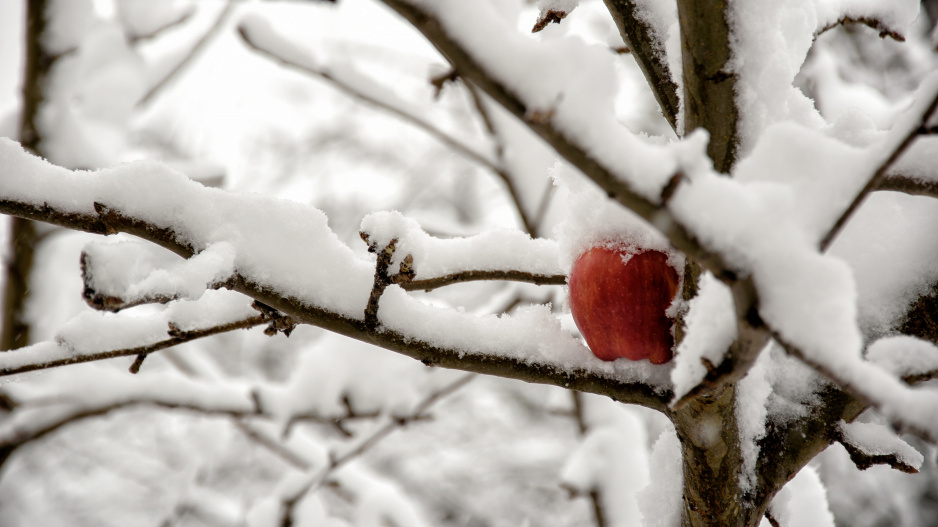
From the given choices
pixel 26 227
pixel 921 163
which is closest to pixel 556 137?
pixel 921 163

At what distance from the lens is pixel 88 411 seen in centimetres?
204

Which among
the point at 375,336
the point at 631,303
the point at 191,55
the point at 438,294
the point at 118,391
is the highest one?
the point at 631,303

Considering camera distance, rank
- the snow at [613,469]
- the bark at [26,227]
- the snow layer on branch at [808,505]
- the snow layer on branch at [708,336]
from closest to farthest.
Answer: the snow layer on branch at [708,336] < the snow layer on branch at [808,505] < the snow at [613,469] < the bark at [26,227]

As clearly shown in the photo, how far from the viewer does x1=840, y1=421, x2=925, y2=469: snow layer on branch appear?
26.8 inches

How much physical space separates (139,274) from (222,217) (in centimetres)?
12

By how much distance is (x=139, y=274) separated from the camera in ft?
1.81

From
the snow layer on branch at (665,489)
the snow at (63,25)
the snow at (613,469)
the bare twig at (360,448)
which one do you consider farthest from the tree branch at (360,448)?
the snow at (63,25)

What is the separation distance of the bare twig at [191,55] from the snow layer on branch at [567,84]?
2673 mm

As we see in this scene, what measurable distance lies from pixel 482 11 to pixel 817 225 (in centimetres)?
31

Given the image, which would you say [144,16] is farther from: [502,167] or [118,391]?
[502,167]

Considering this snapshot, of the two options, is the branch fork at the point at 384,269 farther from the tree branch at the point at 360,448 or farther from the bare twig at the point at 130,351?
the tree branch at the point at 360,448

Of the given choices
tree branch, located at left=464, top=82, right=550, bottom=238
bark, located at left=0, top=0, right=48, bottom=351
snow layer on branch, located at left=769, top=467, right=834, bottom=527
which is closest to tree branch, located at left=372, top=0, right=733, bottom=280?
snow layer on branch, located at left=769, top=467, right=834, bottom=527

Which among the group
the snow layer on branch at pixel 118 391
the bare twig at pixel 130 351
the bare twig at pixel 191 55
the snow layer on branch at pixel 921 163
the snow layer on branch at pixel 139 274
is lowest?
the snow layer on branch at pixel 118 391

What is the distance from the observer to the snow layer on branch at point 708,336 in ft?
1.56
